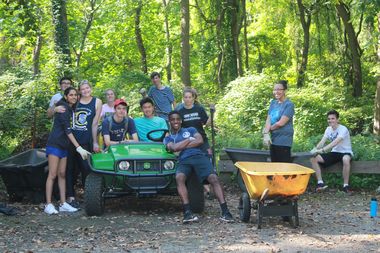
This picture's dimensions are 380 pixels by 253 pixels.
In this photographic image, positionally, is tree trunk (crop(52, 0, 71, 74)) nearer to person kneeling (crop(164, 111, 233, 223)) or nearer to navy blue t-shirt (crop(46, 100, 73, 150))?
navy blue t-shirt (crop(46, 100, 73, 150))

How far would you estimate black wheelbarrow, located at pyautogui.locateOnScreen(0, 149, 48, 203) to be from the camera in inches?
376

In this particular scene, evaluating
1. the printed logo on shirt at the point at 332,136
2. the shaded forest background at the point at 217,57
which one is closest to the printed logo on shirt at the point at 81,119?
the shaded forest background at the point at 217,57

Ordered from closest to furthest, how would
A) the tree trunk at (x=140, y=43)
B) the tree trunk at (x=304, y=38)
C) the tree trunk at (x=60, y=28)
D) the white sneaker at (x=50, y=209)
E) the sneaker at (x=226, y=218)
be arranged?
the sneaker at (x=226, y=218) < the white sneaker at (x=50, y=209) < the tree trunk at (x=60, y=28) < the tree trunk at (x=304, y=38) < the tree trunk at (x=140, y=43)

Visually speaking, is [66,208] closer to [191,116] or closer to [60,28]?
[191,116]

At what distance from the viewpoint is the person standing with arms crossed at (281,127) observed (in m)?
9.22

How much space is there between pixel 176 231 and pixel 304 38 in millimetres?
20086

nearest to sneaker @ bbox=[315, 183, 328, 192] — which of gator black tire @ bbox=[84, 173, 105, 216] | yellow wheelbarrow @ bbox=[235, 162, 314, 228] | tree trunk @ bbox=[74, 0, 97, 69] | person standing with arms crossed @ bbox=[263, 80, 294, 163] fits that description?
person standing with arms crossed @ bbox=[263, 80, 294, 163]

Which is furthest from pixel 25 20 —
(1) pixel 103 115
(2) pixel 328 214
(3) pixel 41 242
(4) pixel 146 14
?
(4) pixel 146 14

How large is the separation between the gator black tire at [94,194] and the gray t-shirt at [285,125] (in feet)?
9.62

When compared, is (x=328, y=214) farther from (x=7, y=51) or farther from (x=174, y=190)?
(x=7, y=51)

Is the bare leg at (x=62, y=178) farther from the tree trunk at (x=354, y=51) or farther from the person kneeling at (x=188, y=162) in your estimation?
the tree trunk at (x=354, y=51)

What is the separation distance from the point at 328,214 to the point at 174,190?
247 centimetres

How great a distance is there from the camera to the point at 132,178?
8.46 meters

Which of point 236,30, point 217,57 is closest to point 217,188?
point 236,30
